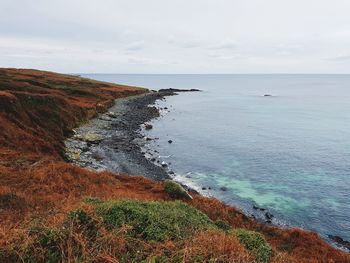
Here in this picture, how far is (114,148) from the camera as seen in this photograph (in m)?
47.1

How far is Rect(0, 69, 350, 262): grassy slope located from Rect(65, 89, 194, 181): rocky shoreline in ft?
8.75

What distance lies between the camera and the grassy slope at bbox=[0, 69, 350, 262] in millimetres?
8383

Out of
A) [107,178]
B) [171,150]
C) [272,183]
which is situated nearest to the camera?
[107,178]

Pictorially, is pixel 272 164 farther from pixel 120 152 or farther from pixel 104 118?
pixel 104 118

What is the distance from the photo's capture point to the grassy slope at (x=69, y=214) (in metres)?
8.38

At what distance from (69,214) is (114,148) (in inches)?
1482

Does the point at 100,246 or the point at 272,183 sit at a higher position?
the point at 100,246

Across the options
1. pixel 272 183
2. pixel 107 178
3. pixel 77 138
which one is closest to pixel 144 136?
pixel 77 138

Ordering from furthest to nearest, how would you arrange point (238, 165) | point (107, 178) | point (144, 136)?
point (144, 136) < point (238, 165) < point (107, 178)

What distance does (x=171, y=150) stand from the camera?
5297 centimetres

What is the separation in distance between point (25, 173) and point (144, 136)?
129ft

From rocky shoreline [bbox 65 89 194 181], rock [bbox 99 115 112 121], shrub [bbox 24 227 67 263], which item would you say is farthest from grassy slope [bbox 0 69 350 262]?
rock [bbox 99 115 112 121]

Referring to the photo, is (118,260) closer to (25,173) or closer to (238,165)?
(25,173)

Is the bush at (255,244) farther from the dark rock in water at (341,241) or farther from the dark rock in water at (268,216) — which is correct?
the dark rock in water at (268,216)
